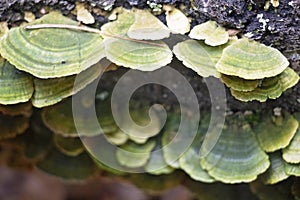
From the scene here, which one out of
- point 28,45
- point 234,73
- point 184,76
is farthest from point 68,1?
point 234,73

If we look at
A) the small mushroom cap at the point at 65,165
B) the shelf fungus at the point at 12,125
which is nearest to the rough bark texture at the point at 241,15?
the shelf fungus at the point at 12,125

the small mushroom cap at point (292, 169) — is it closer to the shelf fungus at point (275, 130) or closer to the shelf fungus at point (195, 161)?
the shelf fungus at point (275, 130)

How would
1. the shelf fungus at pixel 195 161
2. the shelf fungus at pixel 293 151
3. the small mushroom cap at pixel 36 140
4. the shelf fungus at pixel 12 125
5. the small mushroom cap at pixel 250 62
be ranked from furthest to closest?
the small mushroom cap at pixel 36 140 < the shelf fungus at pixel 12 125 < the shelf fungus at pixel 195 161 < the shelf fungus at pixel 293 151 < the small mushroom cap at pixel 250 62

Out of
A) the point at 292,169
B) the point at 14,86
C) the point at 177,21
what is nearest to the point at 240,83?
the point at 177,21

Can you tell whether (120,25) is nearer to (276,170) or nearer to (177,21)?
(177,21)

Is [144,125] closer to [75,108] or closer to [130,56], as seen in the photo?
[75,108]

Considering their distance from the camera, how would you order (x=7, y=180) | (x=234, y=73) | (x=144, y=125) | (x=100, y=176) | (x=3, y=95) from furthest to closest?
(x=7, y=180) → (x=100, y=176) → (x=144, y=125) → (x=3, y=95) → (x=234, y=73)
